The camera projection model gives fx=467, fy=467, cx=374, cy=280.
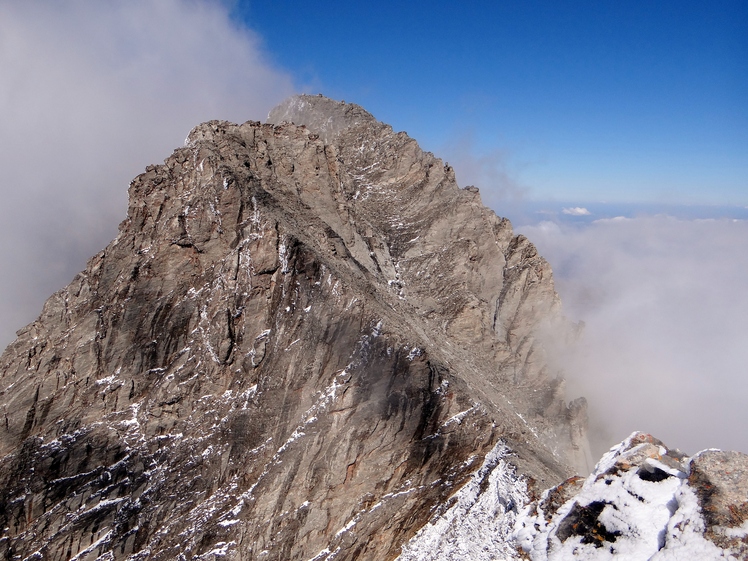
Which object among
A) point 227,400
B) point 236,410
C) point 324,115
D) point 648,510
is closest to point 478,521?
point 648,510

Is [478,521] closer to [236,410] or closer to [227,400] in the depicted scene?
[236,410]

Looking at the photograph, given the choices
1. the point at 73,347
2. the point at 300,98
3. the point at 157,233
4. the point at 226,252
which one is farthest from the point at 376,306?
the point at 300,98

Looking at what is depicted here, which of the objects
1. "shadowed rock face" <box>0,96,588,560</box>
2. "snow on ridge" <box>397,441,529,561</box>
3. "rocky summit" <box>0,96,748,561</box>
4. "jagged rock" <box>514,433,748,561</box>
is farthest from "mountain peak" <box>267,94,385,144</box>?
"jagged rock" <box>514,433,748,561</box>

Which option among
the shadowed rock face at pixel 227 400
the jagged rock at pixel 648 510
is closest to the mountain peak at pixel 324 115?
the shadowed rock face at pixel 227 400

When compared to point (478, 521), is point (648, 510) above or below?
above

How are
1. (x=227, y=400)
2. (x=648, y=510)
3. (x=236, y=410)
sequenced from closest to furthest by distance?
(x=648, y=510) < (x=236, y=410) < (x=227, y=400)

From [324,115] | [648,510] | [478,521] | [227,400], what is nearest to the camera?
[648,510]

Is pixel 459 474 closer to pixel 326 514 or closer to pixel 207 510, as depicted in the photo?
pixel 326 514

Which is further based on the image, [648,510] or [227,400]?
[227,400]
